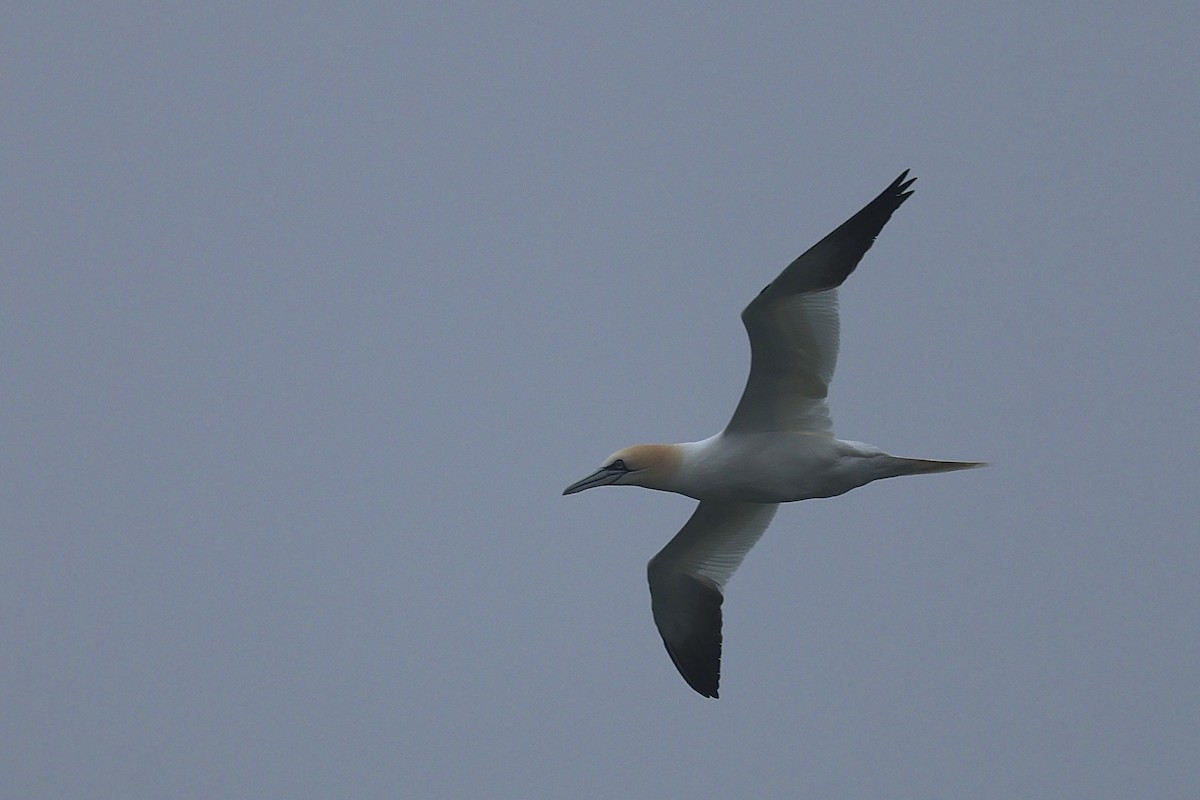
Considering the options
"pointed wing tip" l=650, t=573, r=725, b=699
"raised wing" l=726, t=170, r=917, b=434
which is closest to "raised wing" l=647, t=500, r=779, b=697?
"pointed wing tip" l=650, t=573, r=725, b=699

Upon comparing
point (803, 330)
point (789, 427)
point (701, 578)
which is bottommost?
point (701, 578)

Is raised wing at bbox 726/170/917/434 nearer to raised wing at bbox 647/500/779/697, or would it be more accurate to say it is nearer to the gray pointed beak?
the gray pointed beak

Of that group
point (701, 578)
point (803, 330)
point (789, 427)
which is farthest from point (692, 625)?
point (803, 330)

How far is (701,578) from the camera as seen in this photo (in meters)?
13.4

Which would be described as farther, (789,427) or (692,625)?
(692,625)

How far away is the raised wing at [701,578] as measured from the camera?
1340 cm

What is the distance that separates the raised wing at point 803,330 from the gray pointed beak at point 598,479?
3.56ft

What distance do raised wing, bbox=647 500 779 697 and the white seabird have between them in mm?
606

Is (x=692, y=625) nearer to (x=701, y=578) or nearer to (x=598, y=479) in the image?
(x=701, y=578)

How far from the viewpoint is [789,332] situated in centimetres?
1131

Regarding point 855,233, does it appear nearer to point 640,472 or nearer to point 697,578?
point 640,472

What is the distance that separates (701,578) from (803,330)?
10.3 ft

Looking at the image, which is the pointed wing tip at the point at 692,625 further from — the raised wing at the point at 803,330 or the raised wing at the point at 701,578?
the raised wing at the point at 803,330

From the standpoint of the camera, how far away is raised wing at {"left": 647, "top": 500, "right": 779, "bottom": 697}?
13.4m
